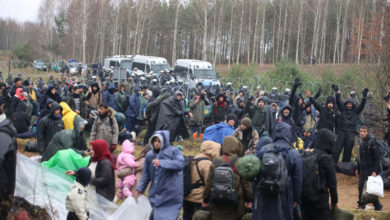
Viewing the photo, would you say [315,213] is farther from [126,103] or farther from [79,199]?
[126,103]

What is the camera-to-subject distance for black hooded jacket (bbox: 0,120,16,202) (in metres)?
4.52

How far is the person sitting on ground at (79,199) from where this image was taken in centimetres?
530

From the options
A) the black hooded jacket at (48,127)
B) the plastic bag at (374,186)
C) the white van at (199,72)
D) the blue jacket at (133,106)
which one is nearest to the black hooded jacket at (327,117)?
the plastic bag at (374,186)

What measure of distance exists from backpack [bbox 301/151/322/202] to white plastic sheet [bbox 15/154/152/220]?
7.07ft

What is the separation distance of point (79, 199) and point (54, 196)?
1.00 m

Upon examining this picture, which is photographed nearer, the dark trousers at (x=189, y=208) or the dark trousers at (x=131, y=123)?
the dark trousers at (x=189, y=208)

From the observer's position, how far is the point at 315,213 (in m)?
5.55

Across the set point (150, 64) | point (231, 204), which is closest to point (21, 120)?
point (231, 204)

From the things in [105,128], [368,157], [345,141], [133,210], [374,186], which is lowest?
[133,210]

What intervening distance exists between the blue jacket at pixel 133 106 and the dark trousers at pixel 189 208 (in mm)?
7372

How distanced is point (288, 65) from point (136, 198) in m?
20.9

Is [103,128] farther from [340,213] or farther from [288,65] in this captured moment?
[288,65]

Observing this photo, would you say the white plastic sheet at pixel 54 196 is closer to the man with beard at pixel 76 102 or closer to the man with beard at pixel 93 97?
the man with beard at pixel 76 102

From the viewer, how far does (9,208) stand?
4891mm
